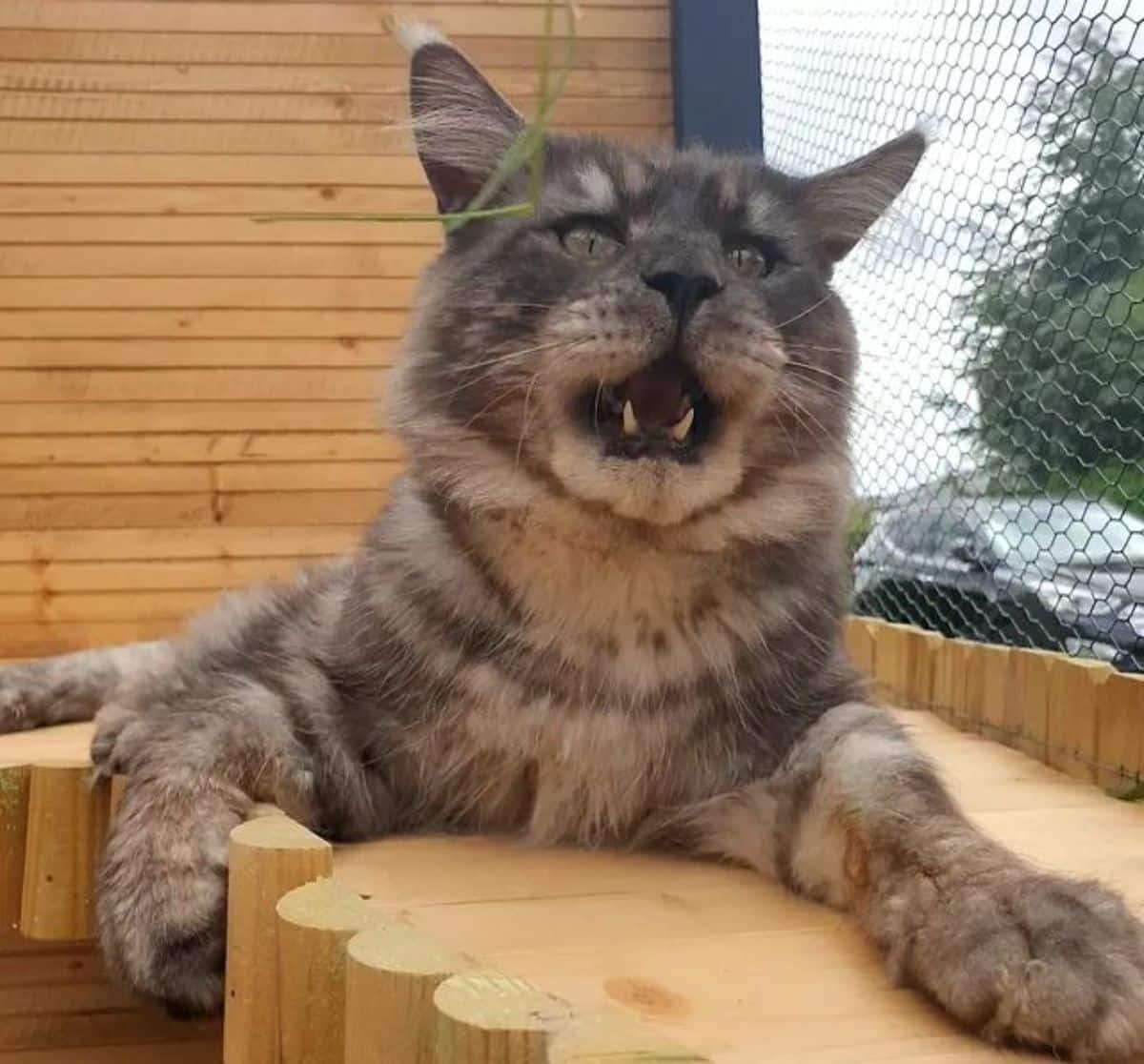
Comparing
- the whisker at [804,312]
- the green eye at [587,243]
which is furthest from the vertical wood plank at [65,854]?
the whisker at [804,312]

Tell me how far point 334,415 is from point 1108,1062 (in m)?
2.27

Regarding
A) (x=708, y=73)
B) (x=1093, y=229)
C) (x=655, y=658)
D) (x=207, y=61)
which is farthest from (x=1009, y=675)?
(x=207, y=61)

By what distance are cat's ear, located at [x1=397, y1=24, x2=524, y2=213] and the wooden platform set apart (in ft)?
2.52

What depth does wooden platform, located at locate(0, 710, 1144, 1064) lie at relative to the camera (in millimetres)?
906

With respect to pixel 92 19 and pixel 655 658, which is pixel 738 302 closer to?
pixel 655 658

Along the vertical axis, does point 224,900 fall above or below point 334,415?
below

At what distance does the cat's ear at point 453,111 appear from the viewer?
1.56 meters

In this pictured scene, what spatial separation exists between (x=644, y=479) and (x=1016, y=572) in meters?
1.01

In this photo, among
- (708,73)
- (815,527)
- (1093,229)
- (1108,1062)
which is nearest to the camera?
(1108,1062)

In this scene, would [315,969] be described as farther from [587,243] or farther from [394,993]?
[587,243]

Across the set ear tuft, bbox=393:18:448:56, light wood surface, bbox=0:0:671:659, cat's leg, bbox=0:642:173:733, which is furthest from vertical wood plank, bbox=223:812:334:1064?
light wood surface, bbox=0:0:671:659

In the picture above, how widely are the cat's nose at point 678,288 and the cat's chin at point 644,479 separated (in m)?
0.14

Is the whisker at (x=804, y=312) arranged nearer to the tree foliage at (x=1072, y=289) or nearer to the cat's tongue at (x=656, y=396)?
the cat's tongue at (x=656, y=396)

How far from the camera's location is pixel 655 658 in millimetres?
1420
